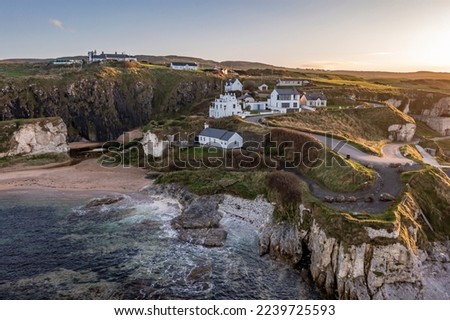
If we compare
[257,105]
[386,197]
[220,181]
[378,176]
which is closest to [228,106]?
[257,105]

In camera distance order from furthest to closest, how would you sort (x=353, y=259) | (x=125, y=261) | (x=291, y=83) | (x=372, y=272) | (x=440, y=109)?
(x=291, y=83) < (x=440, y=109) < (x=125, y=261) < (x=353, y=259) < (x=372, y=272)

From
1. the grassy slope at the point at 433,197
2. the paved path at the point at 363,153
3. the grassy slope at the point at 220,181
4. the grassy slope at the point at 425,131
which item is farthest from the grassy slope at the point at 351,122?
the grassy slope at the point at 433,197

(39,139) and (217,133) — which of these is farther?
(39,139)

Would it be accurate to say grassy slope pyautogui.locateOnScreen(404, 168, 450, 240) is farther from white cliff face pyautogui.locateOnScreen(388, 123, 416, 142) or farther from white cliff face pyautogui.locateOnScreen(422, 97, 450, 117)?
white cliff face pyautogui.locateOnScreen(422, 97, 450, 117)

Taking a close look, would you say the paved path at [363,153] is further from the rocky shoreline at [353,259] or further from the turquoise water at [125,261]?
the turquoise water at [125,261]

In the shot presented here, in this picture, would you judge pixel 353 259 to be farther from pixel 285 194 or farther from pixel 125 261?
pixel 125 261

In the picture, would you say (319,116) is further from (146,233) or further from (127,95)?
(127,95)

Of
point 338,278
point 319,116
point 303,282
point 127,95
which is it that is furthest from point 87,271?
point 127,95
